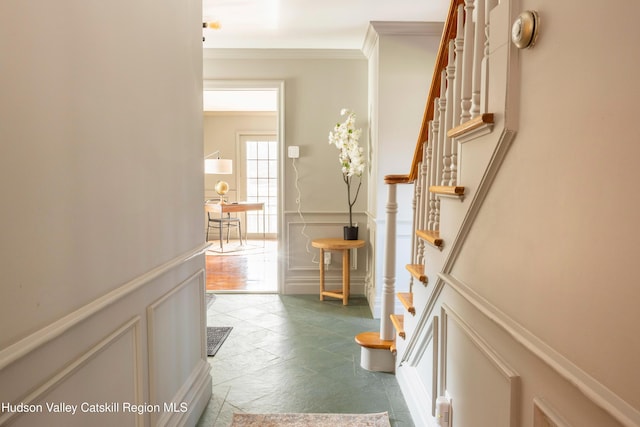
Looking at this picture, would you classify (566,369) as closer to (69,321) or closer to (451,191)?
(451,191)

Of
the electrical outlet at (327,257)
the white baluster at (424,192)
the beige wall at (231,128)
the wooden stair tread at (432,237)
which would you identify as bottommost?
the electrical outlet at (327,257)

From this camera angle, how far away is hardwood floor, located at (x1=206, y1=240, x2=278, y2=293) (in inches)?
198

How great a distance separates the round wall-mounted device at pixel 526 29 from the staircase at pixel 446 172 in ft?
0.18

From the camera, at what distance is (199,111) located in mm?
2285

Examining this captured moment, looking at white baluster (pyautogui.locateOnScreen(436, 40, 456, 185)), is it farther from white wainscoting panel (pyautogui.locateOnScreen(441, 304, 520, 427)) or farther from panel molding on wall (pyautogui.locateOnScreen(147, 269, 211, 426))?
panel molding on wall (pyautogui.locateOnScreen(147, 269, 211, 426))

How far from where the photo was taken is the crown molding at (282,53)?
14.6 feet

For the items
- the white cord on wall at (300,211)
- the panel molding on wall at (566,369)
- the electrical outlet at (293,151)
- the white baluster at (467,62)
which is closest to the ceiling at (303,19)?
the electrical outlet at (293,151)

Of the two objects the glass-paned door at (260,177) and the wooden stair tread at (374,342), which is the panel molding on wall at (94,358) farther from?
the glass-paned door at (260,177)

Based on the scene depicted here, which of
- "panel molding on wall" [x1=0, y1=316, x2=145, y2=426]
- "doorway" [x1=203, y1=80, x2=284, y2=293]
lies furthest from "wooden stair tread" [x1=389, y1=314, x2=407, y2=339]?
"doorway" [x1=203, y1=80, x2=284, y2=293]

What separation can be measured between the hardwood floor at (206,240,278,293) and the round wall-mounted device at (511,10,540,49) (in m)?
4.06

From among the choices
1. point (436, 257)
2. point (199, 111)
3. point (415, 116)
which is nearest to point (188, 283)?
point (199, 111)

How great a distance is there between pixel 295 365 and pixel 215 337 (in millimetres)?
826

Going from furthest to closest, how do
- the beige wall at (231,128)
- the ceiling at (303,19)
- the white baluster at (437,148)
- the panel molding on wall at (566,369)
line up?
the beige wall at (231,128), the ceiling at (303,19), the white baluster at (437,148), the panel molding on wall at (566,369)

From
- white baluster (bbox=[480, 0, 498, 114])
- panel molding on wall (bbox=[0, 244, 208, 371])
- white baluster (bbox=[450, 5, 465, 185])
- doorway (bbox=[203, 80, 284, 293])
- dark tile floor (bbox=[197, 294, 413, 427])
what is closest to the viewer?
panel molding on wall (bbox=[0, 244, 208, 371])
